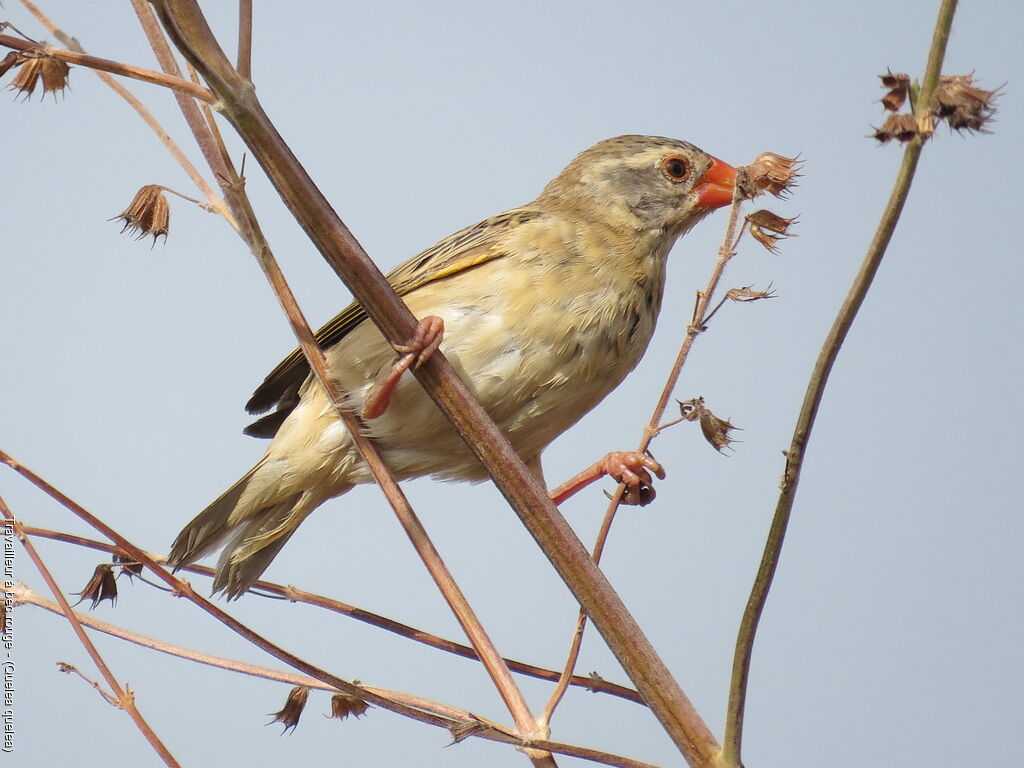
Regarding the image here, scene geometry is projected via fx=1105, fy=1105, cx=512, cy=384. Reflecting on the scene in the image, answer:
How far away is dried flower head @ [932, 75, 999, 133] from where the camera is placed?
4.23 ft

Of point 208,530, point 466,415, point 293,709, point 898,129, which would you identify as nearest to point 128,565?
point 293,709

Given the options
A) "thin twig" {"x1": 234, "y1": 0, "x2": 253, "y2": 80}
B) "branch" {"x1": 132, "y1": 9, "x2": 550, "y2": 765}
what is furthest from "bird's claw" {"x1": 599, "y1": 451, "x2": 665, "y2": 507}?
"thin twig" {"x1": 234, "y1": 0, "x2": 253, "y2": 80}

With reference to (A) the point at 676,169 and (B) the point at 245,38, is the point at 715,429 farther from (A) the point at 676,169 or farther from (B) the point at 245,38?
(A) the point at 676,169

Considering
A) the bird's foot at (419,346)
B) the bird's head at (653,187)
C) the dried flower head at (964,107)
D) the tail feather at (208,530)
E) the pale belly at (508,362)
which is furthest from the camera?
the bird's head at (653,187)

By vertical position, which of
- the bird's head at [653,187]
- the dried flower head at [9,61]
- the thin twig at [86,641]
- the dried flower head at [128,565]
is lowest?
the thin twig at [86,641]

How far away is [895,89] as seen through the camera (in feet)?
4.47

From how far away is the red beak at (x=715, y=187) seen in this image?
3.85 meters

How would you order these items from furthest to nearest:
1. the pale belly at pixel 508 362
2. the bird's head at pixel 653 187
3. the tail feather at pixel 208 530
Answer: the bird's head at pixel 653 187
the tail feather at pixel 208 530
the pale belly at pixel 508 362

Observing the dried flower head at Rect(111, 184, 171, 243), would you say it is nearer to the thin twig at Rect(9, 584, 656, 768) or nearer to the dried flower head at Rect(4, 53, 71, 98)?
the dried flower head at Rect(4, 53, 71, 98)

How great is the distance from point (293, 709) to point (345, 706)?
0.16m

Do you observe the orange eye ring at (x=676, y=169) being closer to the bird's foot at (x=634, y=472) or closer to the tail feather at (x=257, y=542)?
the bird's foot at (x=634, y=472)

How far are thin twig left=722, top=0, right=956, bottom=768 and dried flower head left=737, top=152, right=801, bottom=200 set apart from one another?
777 mm

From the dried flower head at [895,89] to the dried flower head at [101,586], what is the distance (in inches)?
69.4

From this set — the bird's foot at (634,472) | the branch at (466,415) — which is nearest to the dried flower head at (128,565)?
the branch at (466,415)
